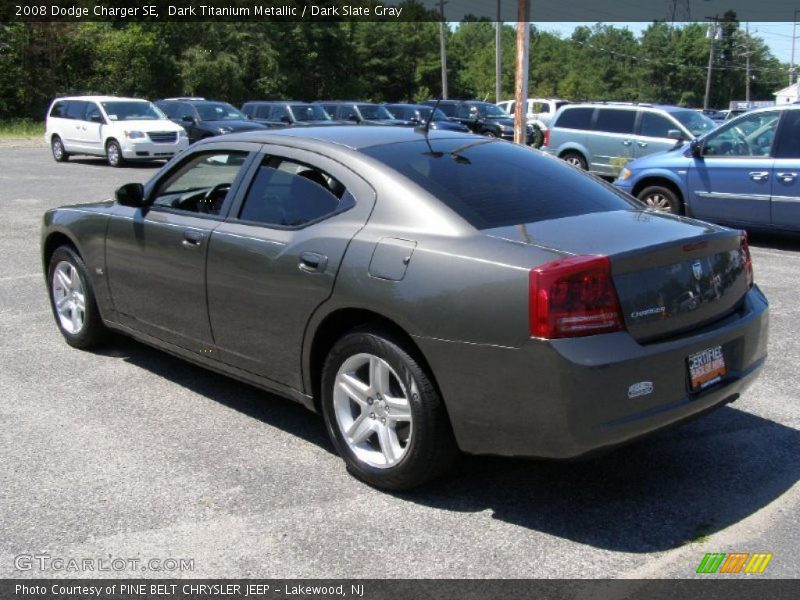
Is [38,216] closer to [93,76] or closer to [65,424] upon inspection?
[65,424]

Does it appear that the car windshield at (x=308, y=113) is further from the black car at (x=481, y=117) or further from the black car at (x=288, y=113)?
the black car at (x=481, y=117)

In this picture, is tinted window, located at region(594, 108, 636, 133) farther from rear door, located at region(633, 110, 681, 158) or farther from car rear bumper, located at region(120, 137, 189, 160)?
car rear bumper, located at region(120, 137, 189, 160)

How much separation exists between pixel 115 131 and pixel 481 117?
1216cm

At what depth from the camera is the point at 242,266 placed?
14.9 feet

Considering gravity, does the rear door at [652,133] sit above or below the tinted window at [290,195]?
below

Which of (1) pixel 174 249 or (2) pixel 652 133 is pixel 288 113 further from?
(1) pixel 174 249

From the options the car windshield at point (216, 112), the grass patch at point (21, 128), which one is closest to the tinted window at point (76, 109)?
the car windshield at point (216, 112)

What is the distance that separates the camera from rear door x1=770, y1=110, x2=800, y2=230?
32.5 feet

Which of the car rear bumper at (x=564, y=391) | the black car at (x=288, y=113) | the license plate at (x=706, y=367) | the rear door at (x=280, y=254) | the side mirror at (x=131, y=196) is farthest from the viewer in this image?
the black car at (x=288, y=113)

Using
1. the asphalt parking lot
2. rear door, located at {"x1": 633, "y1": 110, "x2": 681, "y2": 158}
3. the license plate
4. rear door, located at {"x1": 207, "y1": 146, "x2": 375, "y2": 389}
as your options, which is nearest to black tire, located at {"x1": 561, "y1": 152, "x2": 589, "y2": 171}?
rear door, located at {"x1": 633, "y1": 110, "x2": 681, "y2": 158}

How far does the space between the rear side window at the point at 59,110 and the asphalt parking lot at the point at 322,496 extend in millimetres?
21043

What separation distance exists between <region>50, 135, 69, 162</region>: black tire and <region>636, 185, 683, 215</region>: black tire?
18.3 metres

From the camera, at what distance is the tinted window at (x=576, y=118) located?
17989mm

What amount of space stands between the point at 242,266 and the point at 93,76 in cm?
4722
